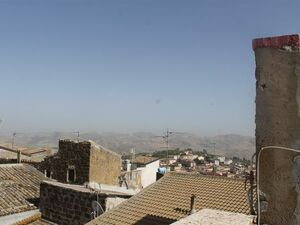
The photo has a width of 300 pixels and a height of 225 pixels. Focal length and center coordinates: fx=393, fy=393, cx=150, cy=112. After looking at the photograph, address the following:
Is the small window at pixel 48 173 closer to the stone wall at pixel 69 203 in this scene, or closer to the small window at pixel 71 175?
the small window at pixel 71 175

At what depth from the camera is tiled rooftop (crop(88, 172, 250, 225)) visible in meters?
12.5

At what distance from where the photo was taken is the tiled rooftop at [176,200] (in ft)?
41.0

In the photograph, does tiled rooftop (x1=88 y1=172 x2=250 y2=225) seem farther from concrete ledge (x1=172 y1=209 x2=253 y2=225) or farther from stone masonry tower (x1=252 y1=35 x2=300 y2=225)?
stone masonry tower (x1=252 y1=35 x2=300 y2=225)

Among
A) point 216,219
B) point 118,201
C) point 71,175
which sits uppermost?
point 216,219

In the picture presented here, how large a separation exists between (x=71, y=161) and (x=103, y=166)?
191 centimetres

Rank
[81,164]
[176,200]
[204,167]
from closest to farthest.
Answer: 1. [176,200]
2. [81,164]
3. [204,167]

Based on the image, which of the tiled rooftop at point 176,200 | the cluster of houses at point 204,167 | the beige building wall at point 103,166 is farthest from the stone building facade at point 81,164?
the cluster of houses at point 204,167

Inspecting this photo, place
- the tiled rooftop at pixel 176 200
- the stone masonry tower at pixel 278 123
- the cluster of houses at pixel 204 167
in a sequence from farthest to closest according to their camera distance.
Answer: the cluster of houses at pixel 204 167, the tiled rooftop at pixel 176 200, the stone masonry tower at pixel 278 123

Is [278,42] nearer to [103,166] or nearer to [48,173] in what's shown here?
[103,166]

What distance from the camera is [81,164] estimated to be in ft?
73.6

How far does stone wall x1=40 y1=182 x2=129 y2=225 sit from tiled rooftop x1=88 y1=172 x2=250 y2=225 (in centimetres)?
62

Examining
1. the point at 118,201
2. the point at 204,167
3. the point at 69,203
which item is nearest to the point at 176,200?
the point at 118,201

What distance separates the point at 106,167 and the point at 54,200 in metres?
8.82

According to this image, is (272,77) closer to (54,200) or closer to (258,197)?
(258,197)
